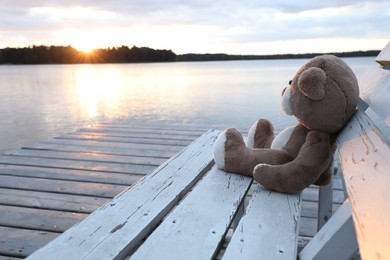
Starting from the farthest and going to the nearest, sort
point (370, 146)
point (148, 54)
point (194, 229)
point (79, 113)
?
point (148, 54), point (79, 113), point (194, 229), point (370, 146)

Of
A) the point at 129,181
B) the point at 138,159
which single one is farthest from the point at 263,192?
the point at 138,159

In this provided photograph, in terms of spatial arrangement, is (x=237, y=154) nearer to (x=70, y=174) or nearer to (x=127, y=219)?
(x=127, y=219)

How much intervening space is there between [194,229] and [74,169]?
2530mm

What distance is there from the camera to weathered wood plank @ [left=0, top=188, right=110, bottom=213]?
105 inches

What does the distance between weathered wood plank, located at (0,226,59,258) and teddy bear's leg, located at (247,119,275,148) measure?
1.31 meters

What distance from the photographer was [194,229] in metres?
1.23

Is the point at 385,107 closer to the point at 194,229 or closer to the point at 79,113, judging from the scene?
the point at 194,229

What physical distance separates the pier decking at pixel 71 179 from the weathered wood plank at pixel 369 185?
3.09 ft

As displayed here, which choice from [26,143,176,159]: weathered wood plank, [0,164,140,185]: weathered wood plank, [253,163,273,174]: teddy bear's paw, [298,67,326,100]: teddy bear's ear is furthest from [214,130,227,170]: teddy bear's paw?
[26,143,176,159]: weathered wood plank

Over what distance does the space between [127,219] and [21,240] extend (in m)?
1.23

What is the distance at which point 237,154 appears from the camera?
172 centimetres

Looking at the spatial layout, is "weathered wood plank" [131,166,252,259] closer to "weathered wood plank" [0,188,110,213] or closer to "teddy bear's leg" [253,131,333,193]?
"teddy bear's leg" [253,131,333,193]

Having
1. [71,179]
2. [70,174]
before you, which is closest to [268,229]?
[71,179]

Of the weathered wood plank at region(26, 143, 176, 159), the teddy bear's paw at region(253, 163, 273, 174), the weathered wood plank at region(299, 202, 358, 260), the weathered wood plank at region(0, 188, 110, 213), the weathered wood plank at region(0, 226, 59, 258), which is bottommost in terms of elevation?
the weathered wood plank at region(0, 226, 59, 258)
